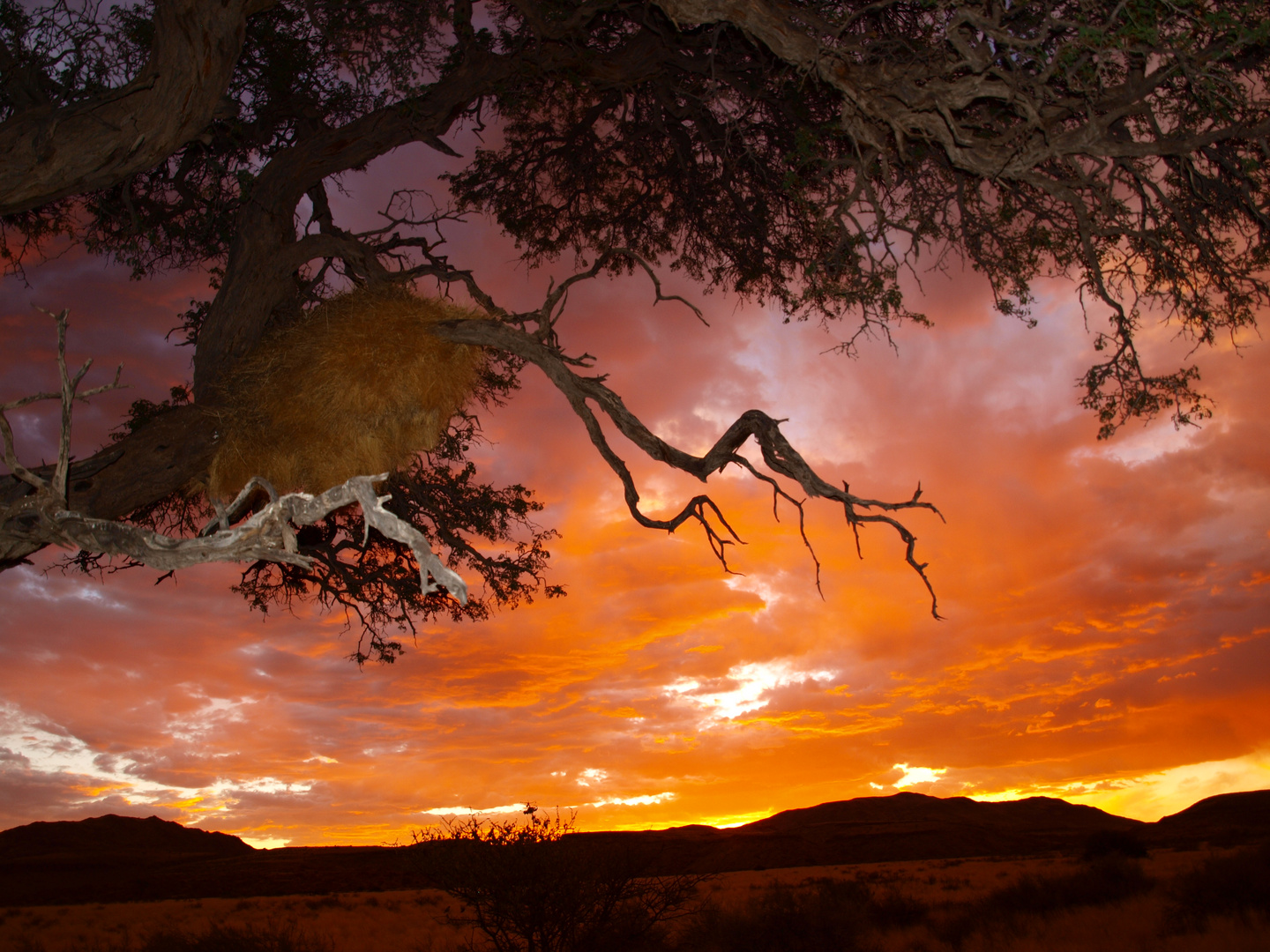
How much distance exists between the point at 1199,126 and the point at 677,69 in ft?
15.3

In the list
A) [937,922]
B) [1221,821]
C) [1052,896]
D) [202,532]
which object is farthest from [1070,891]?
[1221,821]

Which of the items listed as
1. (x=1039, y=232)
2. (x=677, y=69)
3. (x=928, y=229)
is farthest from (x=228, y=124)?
(x=1039, y=232)

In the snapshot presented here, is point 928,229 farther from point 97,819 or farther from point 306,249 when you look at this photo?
point 97,819

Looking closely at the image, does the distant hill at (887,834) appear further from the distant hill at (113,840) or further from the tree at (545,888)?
the distant hill at (113,840)

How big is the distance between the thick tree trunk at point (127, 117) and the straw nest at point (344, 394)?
1.66 metres

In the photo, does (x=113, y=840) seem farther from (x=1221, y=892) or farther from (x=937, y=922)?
(x=1221, y=892)

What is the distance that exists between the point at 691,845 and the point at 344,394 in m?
51.9

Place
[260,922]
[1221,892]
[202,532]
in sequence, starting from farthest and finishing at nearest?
1. [260,922]
2. [1221,892]
3. [202,532]

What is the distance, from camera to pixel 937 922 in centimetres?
1543

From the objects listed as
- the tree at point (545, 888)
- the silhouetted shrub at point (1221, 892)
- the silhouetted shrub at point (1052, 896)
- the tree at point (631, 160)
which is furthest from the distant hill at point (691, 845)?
the tree at point (631, 160)

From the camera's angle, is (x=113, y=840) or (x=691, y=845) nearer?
(x=691, y=845)

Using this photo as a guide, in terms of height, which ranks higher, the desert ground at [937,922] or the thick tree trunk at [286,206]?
the thick tree trunk at [286,206]

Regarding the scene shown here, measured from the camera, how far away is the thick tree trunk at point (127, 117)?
568cm

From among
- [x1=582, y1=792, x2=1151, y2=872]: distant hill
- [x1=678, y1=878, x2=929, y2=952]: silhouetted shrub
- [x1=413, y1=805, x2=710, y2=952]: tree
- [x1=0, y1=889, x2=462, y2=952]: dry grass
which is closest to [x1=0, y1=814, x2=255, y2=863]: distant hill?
[x1=0, y1=889, x2=462, y2=952]: dry grass
